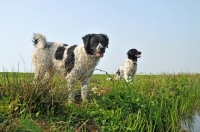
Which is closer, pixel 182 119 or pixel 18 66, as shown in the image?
pixel 18 66

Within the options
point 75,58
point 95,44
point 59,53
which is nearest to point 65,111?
point 75,58

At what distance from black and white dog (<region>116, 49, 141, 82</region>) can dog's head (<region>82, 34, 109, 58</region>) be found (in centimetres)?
431

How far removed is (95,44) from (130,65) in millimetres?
4732

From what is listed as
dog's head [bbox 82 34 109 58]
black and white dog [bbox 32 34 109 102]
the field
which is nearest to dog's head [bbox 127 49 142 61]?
black and white dog [bbox 32 34 109 102]

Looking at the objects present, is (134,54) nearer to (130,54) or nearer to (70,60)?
(130,54)

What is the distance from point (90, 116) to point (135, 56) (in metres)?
7.09

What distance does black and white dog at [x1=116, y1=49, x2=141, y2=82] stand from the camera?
40.8ft

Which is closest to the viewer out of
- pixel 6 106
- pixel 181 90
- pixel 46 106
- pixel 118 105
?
pixel 6 106

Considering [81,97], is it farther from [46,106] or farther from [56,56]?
[46,106]

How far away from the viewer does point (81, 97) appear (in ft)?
27.1

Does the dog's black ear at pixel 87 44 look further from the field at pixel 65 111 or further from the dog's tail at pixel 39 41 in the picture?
the dog's tail at pixel 39 41

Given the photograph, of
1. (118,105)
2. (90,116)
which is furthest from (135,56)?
(90,116)

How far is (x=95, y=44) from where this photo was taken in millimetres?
7980

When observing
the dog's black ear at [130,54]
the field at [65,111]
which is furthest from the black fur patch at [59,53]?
the dog's black ear at [130,54]
